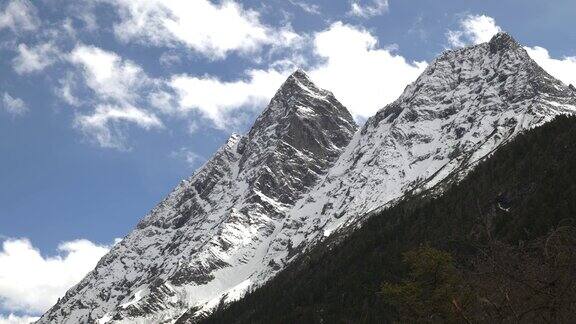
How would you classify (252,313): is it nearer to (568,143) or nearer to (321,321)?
(321,321)

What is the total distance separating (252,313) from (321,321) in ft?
113

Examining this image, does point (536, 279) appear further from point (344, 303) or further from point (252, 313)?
point (252, 313)

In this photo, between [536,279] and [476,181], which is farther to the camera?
[476,181]

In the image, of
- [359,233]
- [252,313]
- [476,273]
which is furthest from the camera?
[359,233]

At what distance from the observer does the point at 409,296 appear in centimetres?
1561

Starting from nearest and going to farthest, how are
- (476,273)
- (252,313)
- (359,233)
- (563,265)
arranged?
1. (563,265)
2. (476,273)
3. (252,313)
4. (359,233)

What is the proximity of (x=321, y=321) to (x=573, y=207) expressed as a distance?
44799mm

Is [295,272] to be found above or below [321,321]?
above

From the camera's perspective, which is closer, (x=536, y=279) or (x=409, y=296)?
(x=536, y=279)

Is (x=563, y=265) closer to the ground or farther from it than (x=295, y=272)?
closer to the ground

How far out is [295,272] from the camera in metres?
178

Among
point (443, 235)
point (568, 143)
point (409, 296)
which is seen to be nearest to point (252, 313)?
point (443, 235)

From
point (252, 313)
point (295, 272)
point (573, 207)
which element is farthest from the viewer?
point (295, 272)

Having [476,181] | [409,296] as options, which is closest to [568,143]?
[476,181]
